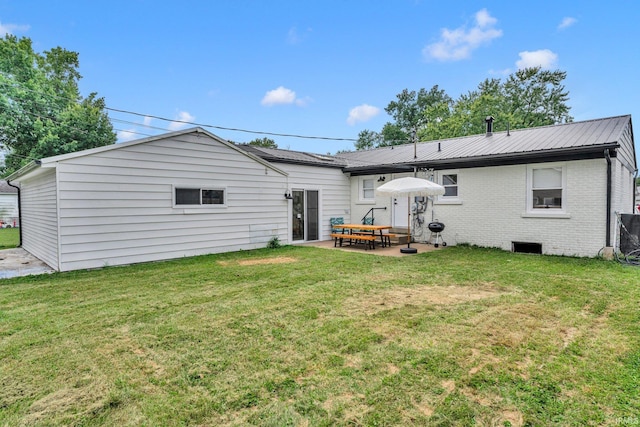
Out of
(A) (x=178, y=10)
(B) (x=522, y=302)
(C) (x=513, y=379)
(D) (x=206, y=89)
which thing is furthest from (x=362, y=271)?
(D) (x=206, y=89)

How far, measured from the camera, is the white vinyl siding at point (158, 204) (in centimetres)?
732

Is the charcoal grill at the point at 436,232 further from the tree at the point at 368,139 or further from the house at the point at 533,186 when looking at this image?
the tree at the point at 368,139

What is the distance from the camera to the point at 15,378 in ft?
9.02

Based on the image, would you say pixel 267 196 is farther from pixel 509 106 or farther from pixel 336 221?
pixel 509 106

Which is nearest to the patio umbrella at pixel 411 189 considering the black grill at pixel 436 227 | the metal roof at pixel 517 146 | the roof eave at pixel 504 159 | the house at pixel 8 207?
the black grill at pixel 436 227

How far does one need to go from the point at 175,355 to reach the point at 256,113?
20700 mm

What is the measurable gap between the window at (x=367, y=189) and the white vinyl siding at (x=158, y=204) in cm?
395

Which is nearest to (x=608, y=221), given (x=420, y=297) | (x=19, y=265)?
(x=420, y=297)

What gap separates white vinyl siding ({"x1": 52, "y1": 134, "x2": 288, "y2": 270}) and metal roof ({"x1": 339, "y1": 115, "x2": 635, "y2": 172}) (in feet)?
15.3

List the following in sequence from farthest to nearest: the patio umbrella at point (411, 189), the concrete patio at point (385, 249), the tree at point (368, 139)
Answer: the tree at point (368, 139), the concrete patio at point (385, 249), the patio umbrella at point (411, 189)

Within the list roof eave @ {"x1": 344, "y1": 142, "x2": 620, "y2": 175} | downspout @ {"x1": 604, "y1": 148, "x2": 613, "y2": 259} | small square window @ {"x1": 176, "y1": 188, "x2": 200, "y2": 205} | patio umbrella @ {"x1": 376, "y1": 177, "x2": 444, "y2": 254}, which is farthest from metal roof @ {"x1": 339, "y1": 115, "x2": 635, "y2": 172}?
small square window @ {"x1": 176, "y1": 188, "x2": 200, "y2": 205}

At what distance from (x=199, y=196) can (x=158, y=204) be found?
1.10 metres

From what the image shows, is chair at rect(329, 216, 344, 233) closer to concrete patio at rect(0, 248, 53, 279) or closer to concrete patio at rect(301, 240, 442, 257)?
concrete patio at rect(301, 240, 442, 257)

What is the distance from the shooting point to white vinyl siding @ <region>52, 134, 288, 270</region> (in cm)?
732
